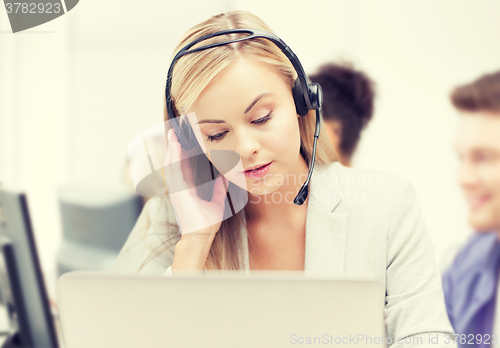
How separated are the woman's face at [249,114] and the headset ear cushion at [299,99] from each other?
0.04 ft

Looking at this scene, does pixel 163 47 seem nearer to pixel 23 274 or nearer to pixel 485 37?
pixel 23 274

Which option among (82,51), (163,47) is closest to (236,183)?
(163,47)

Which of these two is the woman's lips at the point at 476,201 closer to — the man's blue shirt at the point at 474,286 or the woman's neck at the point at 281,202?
the man's blue shirt at the point at 474,286

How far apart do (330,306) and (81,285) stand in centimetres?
29

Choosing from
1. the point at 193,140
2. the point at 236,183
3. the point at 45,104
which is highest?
the point at 45,104

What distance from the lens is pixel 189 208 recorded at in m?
0.92

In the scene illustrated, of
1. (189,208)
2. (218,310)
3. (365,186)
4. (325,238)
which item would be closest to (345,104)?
(365,186)

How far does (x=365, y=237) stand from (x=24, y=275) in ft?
2.55

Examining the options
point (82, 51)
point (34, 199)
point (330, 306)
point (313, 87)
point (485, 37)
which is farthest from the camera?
point (34, 199)

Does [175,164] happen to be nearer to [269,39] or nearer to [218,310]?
[269,39]

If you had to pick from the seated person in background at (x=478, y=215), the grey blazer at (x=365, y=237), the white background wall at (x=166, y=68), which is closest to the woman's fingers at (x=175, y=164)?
the grey blazer at (x=365, y=237)

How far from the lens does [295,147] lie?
0.98 meters

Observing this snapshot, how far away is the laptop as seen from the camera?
0.41 meters

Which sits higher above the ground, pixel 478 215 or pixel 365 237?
pixel 365 237
